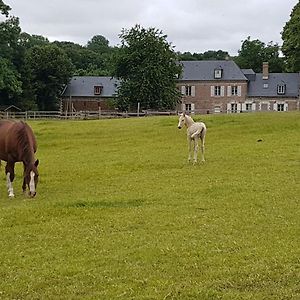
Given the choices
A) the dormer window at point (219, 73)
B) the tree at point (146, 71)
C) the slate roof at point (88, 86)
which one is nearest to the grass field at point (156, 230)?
the tree at point (146, 71)

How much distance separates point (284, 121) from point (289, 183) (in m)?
20.0

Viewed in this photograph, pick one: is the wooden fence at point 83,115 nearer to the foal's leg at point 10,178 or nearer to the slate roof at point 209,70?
the slate roof at point 209,70

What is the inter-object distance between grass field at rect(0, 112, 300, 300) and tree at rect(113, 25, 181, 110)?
4446 cm

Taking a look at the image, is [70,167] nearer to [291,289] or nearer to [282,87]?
[291,289]

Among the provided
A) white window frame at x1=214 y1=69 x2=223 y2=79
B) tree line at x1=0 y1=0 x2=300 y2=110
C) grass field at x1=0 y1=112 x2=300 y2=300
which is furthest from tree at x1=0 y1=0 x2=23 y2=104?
grass field at x1=0 y1=112 x2=300 y2=300

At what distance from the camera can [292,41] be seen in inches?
1773

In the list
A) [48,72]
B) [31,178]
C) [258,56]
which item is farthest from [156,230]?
[258,56]

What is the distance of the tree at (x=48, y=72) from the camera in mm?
75956

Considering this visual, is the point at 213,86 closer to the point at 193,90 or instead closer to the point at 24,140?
the point at 193,90

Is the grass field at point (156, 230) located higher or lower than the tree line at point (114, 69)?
lower

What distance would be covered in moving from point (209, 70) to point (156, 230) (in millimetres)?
73745

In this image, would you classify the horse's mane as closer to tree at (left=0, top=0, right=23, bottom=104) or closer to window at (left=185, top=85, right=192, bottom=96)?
tree at (left=0, top=0, right=23, bottom=104)

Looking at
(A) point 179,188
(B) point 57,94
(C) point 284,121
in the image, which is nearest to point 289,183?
(A) point 179,188

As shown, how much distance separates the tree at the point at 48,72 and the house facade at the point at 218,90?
363 cm
